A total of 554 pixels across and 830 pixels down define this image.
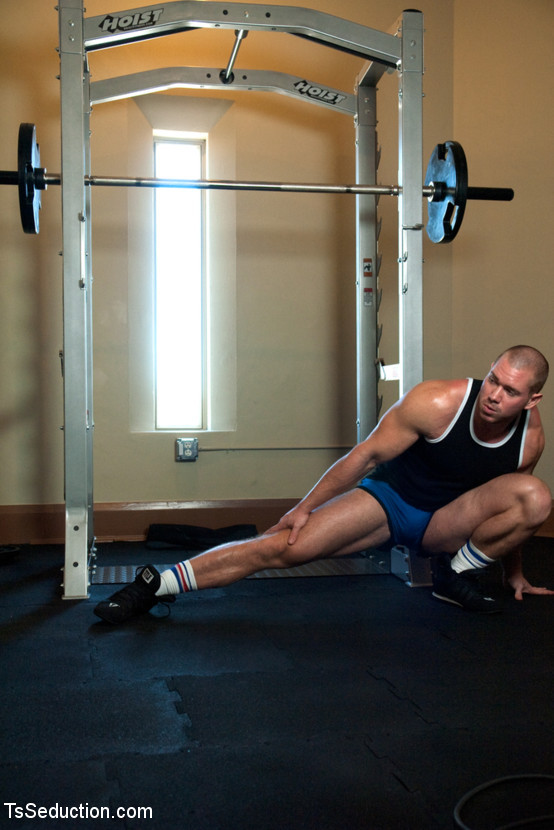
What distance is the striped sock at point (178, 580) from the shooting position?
2441 millimetres

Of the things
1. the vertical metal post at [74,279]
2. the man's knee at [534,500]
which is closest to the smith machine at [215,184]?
the vertical metal post at [74,279]

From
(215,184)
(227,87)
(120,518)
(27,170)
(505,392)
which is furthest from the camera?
(120,518)

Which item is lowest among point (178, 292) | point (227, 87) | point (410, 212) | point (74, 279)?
point (74, 279)

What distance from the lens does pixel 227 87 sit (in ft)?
11.5

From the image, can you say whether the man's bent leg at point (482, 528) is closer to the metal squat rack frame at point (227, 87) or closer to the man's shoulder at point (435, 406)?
the man's shoulder at point (435, 406)

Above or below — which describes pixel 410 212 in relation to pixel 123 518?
above

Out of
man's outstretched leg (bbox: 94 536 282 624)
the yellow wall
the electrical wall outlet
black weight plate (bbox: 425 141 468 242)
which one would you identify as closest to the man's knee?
man's outstretched leg (bbox: 94 536 282 624)

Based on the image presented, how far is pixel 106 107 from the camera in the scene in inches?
154

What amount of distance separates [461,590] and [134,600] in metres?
1.11

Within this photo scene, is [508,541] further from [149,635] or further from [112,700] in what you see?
[112,700]

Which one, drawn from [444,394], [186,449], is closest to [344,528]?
[444,394]

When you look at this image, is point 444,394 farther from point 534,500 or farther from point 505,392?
point 534,500

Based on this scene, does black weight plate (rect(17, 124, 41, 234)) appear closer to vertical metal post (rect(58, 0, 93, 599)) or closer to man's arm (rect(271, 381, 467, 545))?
vertical metal post (rect(58, 0, 93, 599))

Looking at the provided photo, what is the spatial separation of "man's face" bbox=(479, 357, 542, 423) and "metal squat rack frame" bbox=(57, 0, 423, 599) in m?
0.68
